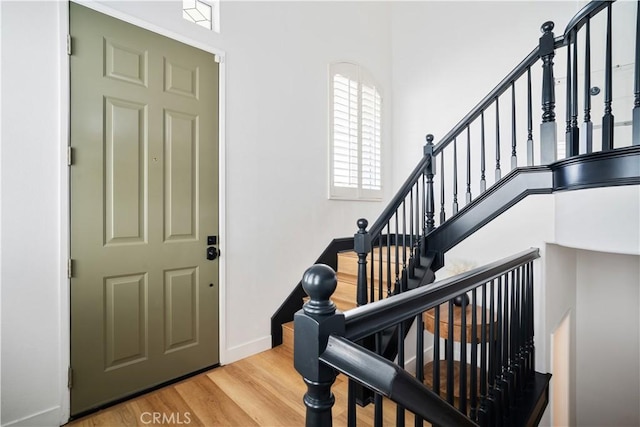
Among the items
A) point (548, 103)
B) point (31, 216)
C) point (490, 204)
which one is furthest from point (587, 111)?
point (31, 216)

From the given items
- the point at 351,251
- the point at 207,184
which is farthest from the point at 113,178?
the point at 351,251

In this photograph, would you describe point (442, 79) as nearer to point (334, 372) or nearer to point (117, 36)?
point (117, 36)

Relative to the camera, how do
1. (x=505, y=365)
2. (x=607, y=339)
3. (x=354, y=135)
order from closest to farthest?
(x=505, y=365), (x=607, y=339), (x=354, y=135)

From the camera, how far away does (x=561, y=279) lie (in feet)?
9.86

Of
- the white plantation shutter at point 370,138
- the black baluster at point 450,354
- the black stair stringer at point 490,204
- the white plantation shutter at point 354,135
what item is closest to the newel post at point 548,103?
the black stair stringer at point 490,204

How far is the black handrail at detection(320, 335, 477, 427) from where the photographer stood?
68 centimetres

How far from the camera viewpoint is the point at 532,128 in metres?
2.61

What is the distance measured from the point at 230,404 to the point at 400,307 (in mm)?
1655

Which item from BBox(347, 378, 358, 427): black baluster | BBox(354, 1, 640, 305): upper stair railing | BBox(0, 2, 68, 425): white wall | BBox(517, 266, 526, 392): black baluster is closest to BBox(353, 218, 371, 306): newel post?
BBox(354, 1, 640, 305): upper stair railing

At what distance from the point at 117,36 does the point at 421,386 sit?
2.47 m

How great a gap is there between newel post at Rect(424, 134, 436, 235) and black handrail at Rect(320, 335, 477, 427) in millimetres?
1983

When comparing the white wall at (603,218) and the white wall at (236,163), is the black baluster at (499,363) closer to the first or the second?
the white wall at (603,218)

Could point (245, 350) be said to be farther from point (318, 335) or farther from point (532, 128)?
point (532, 128)

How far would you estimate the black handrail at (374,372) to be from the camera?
0.68 metres
